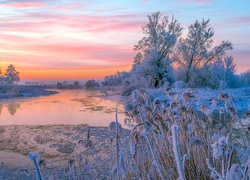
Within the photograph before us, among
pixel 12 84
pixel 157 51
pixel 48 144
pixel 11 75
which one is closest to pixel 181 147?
pixel 48 144

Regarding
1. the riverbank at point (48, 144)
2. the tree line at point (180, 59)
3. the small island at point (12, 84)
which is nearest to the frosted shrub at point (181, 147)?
the riverbank at point (48, 144)

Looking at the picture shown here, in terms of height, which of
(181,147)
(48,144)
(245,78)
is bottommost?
(48,144)

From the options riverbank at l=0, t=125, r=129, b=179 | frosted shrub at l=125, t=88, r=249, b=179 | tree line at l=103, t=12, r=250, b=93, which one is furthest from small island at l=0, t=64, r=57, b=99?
frosted shrub at l=125, t=88, r=249, b=179

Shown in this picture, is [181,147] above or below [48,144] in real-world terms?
above

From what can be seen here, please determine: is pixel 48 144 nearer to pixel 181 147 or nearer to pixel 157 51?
pixel 181 147

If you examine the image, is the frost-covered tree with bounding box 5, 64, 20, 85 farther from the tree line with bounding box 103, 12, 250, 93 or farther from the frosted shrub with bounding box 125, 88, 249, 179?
the frosted shrub with bounding box 125, 88, 249, 179

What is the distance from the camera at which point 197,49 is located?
123ft

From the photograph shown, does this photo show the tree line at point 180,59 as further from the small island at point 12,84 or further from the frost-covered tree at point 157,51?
the small island at point 12,84

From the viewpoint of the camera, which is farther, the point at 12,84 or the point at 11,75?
the point at 11,75

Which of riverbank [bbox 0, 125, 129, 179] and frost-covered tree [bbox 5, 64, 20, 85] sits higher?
frost-covered tree [bbox 5, 64, 20, 85]

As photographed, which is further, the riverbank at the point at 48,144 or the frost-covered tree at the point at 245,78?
the frost-covered tree at the point at 245,78

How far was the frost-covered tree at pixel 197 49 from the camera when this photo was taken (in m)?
37.2

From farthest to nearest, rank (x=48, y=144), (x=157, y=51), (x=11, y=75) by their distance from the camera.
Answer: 1. (x=11, y=75)
2. (x=157, y=51)
3. (x=48, y=144)

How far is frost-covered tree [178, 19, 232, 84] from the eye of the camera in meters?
37.2
